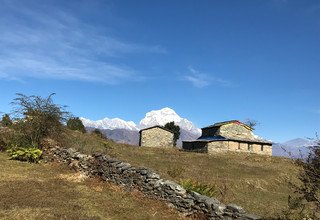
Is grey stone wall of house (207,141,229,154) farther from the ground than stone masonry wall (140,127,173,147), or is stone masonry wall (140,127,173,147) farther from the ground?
stone masonry wall (140,127,173,147)

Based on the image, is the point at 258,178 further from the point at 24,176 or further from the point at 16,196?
the point at 16,196

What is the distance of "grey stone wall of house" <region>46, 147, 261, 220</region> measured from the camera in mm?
15713

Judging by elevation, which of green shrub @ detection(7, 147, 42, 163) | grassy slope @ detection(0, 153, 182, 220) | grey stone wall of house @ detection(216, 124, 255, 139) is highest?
grey stone wall of house @ detection(216, 124, 255, 139)

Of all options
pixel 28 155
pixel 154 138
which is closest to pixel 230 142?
pixel 154 138

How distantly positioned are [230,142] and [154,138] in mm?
17470

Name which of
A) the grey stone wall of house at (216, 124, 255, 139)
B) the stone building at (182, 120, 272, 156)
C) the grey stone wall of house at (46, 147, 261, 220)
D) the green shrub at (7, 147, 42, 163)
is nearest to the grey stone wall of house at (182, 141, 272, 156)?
the stone building at (182, 120, 272, 156)

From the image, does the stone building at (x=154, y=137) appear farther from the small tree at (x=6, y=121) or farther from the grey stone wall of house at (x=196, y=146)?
the small tree at (x=6, y=121)

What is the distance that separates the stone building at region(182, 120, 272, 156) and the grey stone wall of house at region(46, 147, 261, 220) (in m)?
43.1

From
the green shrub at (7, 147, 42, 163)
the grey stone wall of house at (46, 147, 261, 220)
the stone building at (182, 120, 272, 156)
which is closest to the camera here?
the grey stone wall of house at (46, 147, 261, 220)

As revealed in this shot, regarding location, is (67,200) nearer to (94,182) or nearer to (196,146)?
(94,182)

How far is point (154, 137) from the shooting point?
7850cm

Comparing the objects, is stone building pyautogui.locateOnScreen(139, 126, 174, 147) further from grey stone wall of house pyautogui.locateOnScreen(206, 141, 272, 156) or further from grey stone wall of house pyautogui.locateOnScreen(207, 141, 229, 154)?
grey stone wall of house pyautogui.locateOnScreen(207, 141, 229, 154)

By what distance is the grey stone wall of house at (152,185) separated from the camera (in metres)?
15.7

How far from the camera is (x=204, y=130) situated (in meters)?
81.9
